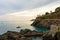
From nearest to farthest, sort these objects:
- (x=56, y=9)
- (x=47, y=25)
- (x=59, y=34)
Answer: (x=59, y=34) < (x=47, y=25) < (x=56, y=9)

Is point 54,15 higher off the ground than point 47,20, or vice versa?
point 54,15

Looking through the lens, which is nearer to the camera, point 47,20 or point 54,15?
point 47,20

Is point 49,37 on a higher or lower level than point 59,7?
lower

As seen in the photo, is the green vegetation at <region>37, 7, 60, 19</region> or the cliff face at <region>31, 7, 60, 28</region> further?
the green vegetation at <region>37, 7, 60, 19</region>

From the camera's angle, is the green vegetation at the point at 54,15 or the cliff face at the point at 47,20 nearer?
the cliff face at the point at 47,20

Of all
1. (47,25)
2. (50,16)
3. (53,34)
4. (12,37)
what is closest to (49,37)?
(53,34)

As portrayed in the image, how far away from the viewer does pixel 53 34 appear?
52.9 meters

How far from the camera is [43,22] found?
134125mm

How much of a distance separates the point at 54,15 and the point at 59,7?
10541mm

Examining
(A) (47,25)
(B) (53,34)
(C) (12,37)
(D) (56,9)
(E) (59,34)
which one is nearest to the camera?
(E) (59,34)

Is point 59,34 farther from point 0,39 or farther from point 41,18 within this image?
point 41,18

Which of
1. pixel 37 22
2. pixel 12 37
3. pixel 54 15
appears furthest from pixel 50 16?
pixel 12 37

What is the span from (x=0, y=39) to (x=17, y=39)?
502cm

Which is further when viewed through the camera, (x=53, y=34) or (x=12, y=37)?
(x=12, y=37)
